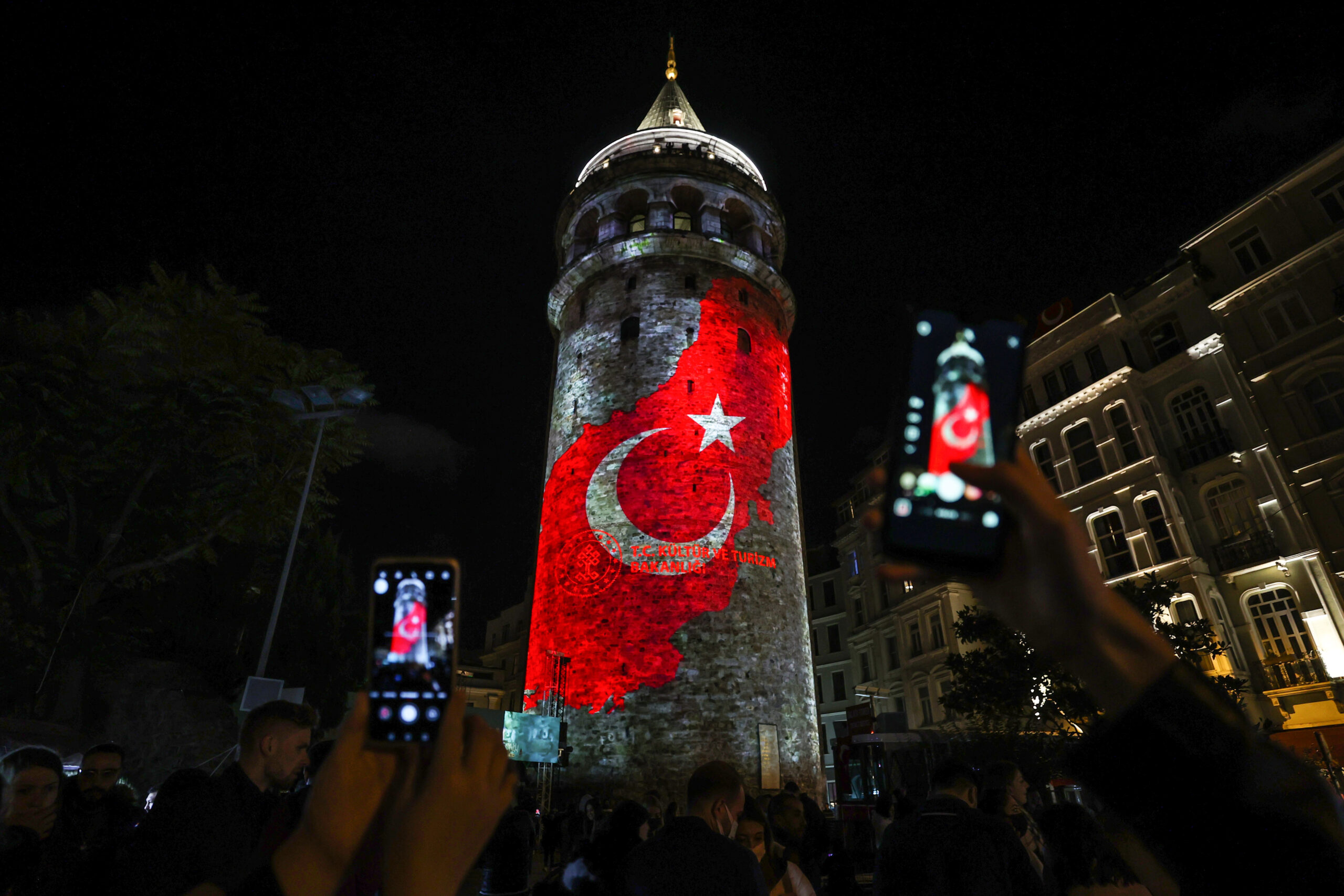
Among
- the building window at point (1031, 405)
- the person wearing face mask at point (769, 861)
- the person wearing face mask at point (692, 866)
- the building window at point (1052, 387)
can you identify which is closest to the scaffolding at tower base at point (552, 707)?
the person wearing face mask at point (769, 861)

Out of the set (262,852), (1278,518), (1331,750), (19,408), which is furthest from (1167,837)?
(1278,518)

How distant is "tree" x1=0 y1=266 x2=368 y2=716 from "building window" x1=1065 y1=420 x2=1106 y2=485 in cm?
2193

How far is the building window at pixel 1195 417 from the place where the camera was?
1980 cm

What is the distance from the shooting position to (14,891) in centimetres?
315

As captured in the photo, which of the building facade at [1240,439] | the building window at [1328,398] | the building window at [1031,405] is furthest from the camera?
the building window at [1031,405]

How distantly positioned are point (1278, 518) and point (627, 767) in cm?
1739

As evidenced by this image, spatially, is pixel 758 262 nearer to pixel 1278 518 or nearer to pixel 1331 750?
pixel 1278 518

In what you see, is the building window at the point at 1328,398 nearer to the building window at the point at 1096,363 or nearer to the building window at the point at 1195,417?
the building window at the point at 1195,417

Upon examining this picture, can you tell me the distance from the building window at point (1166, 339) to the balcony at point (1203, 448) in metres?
2.70

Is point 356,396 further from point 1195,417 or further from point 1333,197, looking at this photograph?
point 1333,197

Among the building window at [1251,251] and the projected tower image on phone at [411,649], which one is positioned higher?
the building window at [1251,251]

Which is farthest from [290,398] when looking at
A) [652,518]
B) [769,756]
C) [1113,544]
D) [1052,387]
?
[1052,387]

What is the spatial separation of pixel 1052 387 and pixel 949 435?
87.4 ft

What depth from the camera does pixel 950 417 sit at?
1465 millimetres
